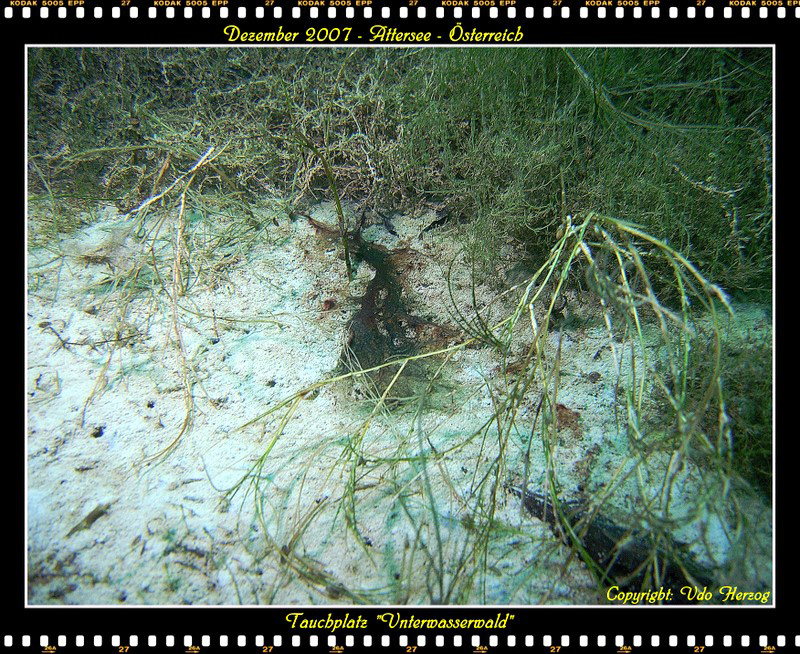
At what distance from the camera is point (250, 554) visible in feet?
4.70

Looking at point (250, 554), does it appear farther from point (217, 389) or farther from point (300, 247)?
Result: point (300, 247)

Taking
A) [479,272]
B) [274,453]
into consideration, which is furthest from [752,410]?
[274,453]

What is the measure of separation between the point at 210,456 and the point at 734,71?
2920mm

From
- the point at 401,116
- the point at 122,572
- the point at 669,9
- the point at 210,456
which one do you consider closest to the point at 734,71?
the point at 669,9

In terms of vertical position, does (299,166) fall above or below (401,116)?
below

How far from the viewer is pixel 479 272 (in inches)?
90.7

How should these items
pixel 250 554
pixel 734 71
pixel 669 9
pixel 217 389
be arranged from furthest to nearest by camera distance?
1. pixel 734 71
2. pixel 217 389
3. pixel 669 9
4. pixel 250 554
